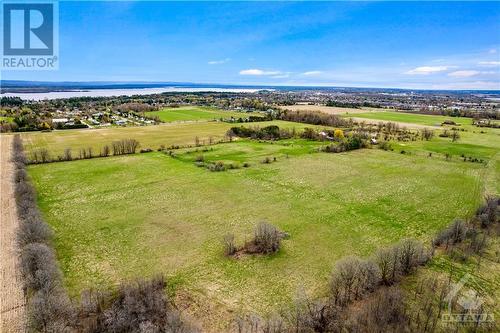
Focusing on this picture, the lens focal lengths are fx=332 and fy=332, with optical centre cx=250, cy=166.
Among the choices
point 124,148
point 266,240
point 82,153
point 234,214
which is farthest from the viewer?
point 124,148

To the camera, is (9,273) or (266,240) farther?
(266,240)

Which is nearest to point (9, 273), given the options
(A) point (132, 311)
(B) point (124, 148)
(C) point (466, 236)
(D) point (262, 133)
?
(A) point (132, 311)

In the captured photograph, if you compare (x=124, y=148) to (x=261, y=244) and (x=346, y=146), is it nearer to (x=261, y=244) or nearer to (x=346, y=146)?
(x=346, y=146)

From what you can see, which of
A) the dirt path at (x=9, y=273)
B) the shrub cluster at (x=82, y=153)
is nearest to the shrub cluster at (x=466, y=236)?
the dirt path at (x=9, y=273)

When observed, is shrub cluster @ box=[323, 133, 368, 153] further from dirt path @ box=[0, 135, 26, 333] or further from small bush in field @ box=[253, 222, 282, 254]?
dirt path @ box=[0, 135, 26, 333]

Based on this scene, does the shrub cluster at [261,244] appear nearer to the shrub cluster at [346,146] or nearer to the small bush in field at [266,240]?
the small bush in field at [266,240]

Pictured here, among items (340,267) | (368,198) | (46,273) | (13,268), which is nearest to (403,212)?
(368,198)

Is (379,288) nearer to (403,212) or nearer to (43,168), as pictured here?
(403,212)
